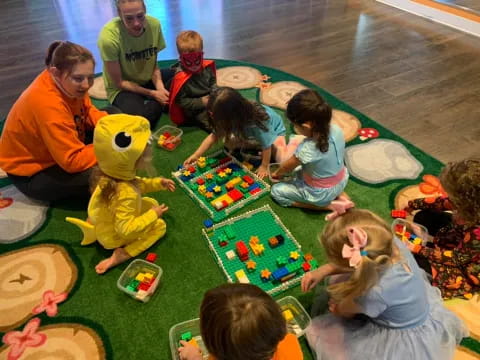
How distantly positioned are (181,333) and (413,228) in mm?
1074

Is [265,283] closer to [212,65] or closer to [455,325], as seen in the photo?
[455,325]

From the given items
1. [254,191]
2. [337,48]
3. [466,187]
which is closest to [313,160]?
[254,191]

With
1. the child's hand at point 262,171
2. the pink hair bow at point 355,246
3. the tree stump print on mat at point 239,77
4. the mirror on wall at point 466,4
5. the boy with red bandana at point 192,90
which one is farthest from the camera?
the mirror on wall at point 466,4

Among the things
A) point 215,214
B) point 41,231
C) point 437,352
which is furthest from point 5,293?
point 437,352

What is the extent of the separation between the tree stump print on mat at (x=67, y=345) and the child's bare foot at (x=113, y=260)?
238mm

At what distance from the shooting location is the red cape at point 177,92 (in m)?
2.21

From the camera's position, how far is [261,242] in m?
1.63

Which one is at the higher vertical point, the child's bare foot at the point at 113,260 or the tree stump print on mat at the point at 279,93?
the tree stump print on mat at the point at 279,93

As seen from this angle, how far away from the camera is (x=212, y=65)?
2312 mm

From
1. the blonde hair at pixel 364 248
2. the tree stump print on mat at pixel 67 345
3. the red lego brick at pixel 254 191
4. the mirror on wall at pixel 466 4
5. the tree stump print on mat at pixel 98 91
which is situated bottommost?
the tree stump print on mat at pixel 67 345

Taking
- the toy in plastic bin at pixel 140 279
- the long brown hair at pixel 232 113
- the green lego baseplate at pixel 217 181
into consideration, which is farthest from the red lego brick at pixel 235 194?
the toy in plastic bin at pixel 140 279

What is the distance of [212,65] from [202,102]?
0.26m

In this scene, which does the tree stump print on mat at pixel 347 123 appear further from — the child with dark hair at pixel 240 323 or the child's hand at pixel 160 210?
the child with dark hair at pixel 240 323

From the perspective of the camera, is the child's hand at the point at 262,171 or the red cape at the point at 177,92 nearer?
the child's hand at the point at 262,171
